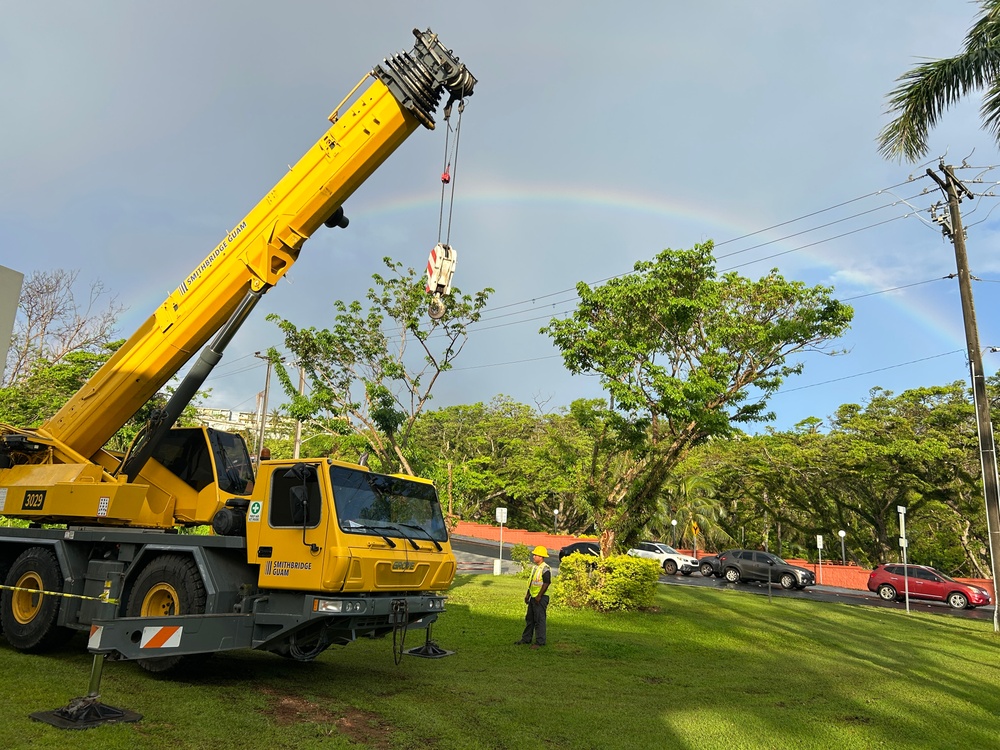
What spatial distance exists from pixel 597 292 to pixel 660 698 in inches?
446

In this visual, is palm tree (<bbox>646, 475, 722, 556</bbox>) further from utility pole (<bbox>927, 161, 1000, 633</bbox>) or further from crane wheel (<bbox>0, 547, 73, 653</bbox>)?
crane wheel (<bbox>0, 547, 73, 653</bbox>)

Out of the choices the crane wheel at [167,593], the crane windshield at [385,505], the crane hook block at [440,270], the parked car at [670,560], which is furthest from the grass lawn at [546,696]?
the parked car at [670,560]

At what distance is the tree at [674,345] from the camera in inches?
648

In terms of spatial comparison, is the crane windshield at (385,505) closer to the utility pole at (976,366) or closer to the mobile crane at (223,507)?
the mobile crane at (223,507)

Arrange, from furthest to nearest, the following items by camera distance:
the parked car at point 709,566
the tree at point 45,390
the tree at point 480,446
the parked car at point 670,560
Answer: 1. the tree at point 480,446
2. the parked car at point 670,560
3. the parked car at point 709,566
4. the tree at point 45,390

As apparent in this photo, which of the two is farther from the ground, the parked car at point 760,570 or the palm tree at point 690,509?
the palm tree at point 690,509

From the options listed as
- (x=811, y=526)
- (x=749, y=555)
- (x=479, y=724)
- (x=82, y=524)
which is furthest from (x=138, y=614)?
(x=811, y=526)

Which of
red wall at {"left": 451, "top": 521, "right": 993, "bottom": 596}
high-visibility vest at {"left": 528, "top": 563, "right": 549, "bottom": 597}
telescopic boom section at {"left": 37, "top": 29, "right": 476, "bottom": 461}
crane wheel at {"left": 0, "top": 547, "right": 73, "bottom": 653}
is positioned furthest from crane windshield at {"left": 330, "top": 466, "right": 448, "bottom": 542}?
red wall at {"left": 451, "top": 521, "right": 993, "bottom": 596}

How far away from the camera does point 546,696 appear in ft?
25.0

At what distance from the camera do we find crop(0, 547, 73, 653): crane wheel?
26.4ft

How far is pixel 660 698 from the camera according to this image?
307 inches

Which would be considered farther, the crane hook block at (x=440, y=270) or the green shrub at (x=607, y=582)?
the green shrub at (x=607, y=582)

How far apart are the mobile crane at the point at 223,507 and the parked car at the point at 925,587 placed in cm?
2321

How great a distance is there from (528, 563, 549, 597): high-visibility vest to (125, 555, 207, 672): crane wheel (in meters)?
5.73
